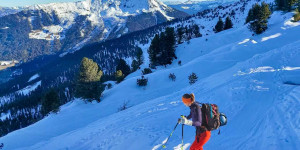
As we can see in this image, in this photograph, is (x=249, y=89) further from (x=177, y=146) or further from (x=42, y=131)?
(x=42, y=131)

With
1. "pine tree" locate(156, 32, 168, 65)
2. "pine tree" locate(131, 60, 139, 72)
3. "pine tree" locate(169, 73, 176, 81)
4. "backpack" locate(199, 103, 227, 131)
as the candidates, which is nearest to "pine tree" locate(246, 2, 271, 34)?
"pine tree" locate(156, 32, 168, 65)

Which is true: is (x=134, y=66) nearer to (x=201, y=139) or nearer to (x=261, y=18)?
(x=261, y=18)

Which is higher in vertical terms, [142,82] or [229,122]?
[229,122]

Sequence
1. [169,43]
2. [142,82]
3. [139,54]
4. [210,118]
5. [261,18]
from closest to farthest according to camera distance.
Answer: [210,118] → [142,82] → [261,18] → [169,43] → [139,54]

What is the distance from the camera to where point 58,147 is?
498 inches

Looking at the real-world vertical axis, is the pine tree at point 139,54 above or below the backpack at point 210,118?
below

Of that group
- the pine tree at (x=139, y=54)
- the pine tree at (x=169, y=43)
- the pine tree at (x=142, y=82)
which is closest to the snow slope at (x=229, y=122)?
the pine tree at (x=142, y=82)

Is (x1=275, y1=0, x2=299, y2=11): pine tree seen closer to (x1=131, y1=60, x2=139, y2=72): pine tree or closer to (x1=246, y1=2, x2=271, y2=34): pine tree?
(x1=246, y1=2, x2=271, y2=34): pine tree

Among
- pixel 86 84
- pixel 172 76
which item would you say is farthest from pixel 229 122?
pixel 86 84

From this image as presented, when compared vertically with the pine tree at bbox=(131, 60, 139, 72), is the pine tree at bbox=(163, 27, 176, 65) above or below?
above

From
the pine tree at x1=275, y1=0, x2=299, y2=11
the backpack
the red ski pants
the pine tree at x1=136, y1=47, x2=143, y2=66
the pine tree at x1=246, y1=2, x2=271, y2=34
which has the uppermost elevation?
the pine tree at x1=275, y1=0, x2=299, y2=11

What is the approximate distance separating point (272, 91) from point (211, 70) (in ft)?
61.8

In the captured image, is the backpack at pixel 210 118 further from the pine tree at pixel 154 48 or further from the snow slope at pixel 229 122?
the pine tree at pixel 154 48

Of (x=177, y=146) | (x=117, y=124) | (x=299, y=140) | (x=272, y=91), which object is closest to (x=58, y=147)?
(x=117, y=124)
